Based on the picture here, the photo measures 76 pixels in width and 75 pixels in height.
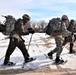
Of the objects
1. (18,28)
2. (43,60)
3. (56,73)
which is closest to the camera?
(56,73)

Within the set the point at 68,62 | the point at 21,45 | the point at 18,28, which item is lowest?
the point at 68,62

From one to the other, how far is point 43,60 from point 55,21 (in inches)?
79.9

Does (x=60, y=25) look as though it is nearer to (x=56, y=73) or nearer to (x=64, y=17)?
(x=64, y=17)

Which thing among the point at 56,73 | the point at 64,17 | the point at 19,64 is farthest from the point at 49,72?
the point at 64,17

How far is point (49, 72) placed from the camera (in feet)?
30.9

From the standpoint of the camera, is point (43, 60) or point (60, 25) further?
point (43, 60)

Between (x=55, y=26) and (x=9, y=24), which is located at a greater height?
(x=9, y=24)

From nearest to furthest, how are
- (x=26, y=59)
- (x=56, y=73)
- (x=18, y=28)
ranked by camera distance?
(x=56, y=73), (x=18, y=28), (x=26, y=59)

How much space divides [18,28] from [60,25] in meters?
1.63

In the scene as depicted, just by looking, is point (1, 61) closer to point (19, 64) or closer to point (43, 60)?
point (19, 64)

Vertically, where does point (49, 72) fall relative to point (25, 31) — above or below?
below

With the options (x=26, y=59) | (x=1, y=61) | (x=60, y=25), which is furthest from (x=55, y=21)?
(x=1, y=61)

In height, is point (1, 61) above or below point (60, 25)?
below

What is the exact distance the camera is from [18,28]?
10227 millimetres
